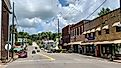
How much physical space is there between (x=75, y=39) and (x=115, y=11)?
37250 millimetres

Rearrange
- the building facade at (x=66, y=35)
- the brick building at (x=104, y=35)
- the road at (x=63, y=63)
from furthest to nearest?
the building facade at (x=66, y=35) < the brick building at (x=104, y=35) < the road at (x=63, y=63)

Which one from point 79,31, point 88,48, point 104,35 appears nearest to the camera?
point 104,35

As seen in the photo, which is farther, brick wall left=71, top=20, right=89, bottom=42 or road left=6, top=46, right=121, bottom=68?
brick wall left=71, top=20, right=89, bottom=42

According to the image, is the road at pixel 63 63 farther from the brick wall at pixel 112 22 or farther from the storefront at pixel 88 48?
the storefront at pixel 88 48

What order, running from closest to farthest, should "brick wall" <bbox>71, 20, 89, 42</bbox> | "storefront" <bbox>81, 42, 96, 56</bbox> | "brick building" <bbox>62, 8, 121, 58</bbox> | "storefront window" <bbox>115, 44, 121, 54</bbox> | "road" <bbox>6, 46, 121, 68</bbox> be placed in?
"road" <bbox>6, 46, 121, 68</bbox> < "storefront window" <bbox>115, 44, 121, 54</bbox> < "brick building" <bbox>62, 8, 121, 58</bbox> < "storefront" <bbox>81, 42, 96, 56</bbox> < "brick wall" <bbox>71, 20, 89, 42</bbox>

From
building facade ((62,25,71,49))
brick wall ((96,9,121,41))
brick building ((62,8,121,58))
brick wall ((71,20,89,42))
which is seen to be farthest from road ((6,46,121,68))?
building facade ((62,25,71,49))

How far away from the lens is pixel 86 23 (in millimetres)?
74562

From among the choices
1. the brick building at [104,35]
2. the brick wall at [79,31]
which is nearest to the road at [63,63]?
the brick building at [104,35]

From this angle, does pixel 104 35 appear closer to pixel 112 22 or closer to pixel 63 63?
pixel 112 22

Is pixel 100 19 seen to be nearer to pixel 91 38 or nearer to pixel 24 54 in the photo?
pixel 91 38

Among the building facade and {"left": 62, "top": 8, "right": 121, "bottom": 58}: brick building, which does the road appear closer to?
{"left": 62, "top": 8, "right": 121, "bottom": 58}: brick building

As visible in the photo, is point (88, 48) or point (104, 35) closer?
point (104, 35)

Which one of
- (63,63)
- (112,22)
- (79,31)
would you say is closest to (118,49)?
(112,22)

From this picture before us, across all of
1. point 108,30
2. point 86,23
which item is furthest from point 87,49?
point 108,30
